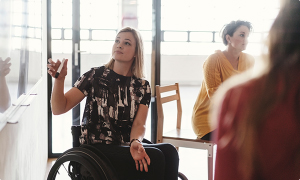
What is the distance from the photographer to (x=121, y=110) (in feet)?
6.14

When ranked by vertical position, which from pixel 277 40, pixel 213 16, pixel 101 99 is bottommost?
pixel 101 99

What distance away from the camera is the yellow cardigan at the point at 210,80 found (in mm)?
2490

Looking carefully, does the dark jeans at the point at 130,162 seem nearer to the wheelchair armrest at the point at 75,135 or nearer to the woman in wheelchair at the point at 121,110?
the woman in wheelchair at the point at 121,110

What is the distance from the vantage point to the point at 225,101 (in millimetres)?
367

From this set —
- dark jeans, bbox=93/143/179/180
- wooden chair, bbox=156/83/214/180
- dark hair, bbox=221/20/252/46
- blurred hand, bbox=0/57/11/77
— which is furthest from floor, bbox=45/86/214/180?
blurred hand, bbox=0/57/11/77

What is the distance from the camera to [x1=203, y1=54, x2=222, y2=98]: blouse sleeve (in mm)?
2475

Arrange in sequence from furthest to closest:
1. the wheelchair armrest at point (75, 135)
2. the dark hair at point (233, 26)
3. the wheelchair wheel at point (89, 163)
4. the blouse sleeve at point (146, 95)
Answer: the dark hair at point (233, 26) → the blouse sleeve at point (146, 95) → the wheelchair armrest at point (75, 135) → the wheelchair wheel at point (89, 163)

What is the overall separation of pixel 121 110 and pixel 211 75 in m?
0.89

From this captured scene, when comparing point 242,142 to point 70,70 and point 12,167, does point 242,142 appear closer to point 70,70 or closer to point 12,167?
point 12,167

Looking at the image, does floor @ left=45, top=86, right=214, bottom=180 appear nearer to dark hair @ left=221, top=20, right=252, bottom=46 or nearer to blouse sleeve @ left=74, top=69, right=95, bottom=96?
dark hair @ left=221, top=20, right=252, bottom=46

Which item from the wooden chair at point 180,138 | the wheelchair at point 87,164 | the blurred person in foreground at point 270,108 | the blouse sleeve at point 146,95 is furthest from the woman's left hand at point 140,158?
the blurred person in foreground at point 270,108

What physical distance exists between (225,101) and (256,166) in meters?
0.08

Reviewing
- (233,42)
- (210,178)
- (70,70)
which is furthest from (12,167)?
(70,70)

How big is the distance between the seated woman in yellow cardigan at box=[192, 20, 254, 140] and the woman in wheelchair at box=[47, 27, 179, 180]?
69 centimetres
